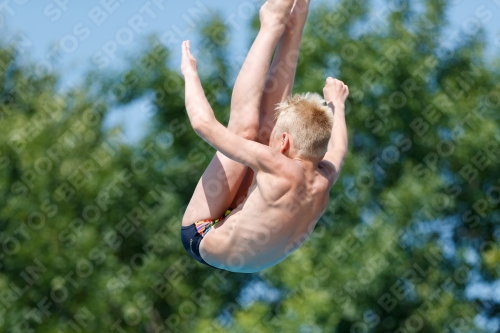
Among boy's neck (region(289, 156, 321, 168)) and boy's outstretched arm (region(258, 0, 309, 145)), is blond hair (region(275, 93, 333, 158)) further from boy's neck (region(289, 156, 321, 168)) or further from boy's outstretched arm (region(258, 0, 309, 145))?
boy's outstretched arm (region(258, 0, 309, 145))

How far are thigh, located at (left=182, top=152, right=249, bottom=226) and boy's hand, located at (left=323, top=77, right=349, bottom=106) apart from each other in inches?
21.6

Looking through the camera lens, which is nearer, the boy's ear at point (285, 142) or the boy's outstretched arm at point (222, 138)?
the boy's outstretched arm at point (222, 138)

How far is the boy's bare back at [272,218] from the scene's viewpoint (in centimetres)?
359

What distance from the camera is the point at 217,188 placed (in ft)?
12.7

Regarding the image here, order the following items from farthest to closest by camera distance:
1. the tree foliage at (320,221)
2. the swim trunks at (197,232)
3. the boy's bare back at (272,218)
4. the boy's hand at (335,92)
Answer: the tree foliage at (320,221), the boy's hand at (335,92), the swim trunks at (197,232), the boy's bare back at (272,218)

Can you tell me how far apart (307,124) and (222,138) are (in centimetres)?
36

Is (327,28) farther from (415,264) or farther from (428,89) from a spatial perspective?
(415,264)

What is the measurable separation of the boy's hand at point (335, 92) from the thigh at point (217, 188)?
55 centimetres

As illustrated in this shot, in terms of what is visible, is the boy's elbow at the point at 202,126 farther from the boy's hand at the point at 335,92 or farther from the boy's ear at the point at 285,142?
the boy's hand at the point at 335,92

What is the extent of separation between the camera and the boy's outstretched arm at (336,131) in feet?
12.8

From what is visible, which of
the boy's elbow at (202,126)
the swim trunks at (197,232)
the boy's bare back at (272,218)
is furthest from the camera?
the swim trunks at (197,232)

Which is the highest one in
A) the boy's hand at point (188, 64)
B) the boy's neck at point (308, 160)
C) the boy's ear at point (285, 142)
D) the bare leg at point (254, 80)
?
the boy's hand at point (188, 64)

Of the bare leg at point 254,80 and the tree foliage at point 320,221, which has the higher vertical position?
the bare leg at point 254,80

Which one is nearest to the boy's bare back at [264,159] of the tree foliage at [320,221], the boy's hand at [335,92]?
the boy's hand at [335,92]
